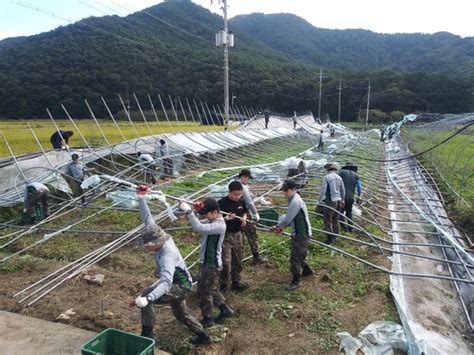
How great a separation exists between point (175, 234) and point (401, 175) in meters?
10.3

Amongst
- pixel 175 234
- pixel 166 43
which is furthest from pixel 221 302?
pixel 166 43

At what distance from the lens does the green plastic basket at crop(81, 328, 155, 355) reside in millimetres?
3773

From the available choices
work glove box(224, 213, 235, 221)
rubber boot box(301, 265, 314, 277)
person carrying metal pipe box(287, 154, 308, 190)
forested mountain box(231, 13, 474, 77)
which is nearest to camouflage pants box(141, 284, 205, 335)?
work glove box(224, 213, 235, 221)

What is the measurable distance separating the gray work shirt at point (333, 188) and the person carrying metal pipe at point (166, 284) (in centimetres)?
403

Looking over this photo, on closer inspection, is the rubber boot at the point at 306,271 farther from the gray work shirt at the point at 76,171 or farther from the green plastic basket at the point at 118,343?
the gray work shirt at the point at 76,171

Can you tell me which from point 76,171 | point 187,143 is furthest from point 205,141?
point 76,171

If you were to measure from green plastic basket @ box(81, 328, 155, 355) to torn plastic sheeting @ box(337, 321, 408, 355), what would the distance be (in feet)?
6.93

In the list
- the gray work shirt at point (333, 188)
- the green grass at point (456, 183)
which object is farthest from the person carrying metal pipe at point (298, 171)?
the green grass at point (456, 183)

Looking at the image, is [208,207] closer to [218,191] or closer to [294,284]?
[294,284]

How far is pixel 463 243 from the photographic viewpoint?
26.0 feet

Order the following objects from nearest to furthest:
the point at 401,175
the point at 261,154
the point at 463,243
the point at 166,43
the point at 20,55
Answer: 1. the point at 463,243
2. the point at 401,175
3. the point at 261,154
4. the point at 20,55
5. the point at 166,43

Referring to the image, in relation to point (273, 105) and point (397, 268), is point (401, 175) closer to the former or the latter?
point (397, 268)

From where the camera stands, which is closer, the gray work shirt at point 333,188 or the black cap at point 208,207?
the black cap at point 208,207

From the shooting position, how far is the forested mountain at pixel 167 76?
101ft
